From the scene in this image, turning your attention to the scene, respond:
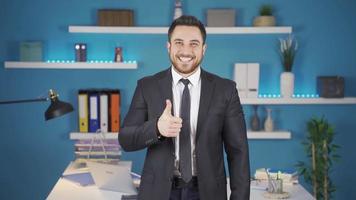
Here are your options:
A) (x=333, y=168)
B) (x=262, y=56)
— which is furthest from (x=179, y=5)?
(x=333, y=168)

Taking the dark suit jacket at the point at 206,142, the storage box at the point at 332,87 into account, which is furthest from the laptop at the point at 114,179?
the storage box at the point at 332,87

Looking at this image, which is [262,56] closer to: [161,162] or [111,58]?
[111,58]

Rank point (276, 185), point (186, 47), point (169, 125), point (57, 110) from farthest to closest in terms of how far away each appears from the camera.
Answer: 1. point (57, 110)
2. point (276, 185)
3. point (186, 47)
4. point (169, 125)

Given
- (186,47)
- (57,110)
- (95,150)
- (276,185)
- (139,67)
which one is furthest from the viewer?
(139,67)

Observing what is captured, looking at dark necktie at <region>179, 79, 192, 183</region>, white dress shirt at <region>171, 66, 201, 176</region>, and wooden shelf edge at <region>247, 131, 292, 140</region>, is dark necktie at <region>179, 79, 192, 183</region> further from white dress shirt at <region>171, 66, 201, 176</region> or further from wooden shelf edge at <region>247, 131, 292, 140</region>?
wooden shelf edge at <region>247, 131, 292, 140</region>

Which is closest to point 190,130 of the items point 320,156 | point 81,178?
point 81,178

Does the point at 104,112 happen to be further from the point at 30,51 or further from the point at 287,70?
the point at 287,70

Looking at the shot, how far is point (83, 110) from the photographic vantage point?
4137mm

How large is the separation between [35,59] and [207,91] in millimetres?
2499

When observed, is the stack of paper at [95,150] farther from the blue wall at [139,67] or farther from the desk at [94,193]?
the blue wall at [139,67]

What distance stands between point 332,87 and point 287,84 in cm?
38

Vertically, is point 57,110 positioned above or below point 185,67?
below

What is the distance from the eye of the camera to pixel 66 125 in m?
4.30

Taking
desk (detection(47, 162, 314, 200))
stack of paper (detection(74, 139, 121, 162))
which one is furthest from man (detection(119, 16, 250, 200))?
stack of paper (detection(74, 139, 121, 162))
